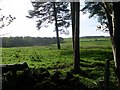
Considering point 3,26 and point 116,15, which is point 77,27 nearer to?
point 3,26

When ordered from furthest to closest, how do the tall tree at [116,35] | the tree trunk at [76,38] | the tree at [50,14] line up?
the tree at [50,14], the tree trunk at [76,38], the tall tree at [116,35]

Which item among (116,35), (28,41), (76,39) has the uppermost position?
(116,35)

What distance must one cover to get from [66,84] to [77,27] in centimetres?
758

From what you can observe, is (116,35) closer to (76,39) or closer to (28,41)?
(76,39)

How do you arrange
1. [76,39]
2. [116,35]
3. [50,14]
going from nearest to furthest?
[116,35] < [76,39] < [50,14]

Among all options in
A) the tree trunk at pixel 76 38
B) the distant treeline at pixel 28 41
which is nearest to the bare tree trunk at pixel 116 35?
the tree trunk at pixel 76 38

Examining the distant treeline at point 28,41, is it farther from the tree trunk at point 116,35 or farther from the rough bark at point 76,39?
the tree trunk at point 116,35

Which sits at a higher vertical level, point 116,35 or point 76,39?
point 116,35

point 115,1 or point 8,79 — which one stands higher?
point 115,1

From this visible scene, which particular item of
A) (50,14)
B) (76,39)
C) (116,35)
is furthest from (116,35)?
(50,14)

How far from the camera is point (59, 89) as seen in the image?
12.1m

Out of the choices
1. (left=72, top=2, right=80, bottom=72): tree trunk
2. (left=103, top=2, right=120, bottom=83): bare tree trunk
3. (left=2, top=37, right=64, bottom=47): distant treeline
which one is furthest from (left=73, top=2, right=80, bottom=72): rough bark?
(left=2, top=37, right=64, bottom=47): distant treeline

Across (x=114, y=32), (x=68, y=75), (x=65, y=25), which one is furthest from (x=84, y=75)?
(x=65, y=25)

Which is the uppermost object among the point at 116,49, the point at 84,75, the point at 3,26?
the point at 3,26
